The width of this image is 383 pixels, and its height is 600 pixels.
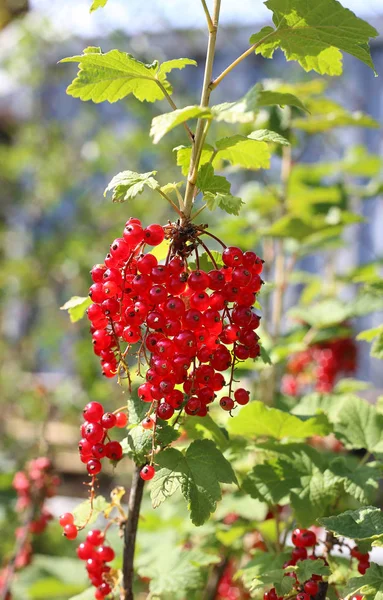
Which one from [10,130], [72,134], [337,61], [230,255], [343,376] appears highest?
[10,130]

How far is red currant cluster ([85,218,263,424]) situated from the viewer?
63 centimetres

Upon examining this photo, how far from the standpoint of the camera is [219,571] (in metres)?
1.28

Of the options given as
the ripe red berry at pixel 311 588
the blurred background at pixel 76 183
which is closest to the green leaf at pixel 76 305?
the ripe red berry at pixel 311 588

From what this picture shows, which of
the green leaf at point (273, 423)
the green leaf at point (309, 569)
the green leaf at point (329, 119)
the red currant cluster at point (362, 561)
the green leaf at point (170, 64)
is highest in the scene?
the green leaf at point (329, 119)

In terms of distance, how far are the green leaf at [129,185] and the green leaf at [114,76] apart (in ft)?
0.40

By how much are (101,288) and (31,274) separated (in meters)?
3.22

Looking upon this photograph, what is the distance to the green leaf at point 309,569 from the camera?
64 centimetres

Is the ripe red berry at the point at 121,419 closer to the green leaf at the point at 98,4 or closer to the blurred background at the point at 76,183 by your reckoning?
the green leaf at the point at 98,4

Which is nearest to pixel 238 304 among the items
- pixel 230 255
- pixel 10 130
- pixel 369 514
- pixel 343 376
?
pixel 230 255

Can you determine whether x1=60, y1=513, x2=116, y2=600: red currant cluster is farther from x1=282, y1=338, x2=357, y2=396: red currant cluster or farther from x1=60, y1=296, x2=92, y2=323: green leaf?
x1=282, y1=338, x2=357, y2=396: red currant cluster

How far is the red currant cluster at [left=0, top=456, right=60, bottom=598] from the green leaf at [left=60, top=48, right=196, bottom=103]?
84 cm

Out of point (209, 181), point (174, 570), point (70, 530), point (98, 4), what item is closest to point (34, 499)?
point (174, 570)

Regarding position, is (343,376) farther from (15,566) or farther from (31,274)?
(31,274)

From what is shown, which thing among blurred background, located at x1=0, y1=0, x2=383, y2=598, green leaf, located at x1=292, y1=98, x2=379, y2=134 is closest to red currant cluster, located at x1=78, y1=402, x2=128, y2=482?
green leaf, located at x1=292, y1=98, x2=379, y2=134
